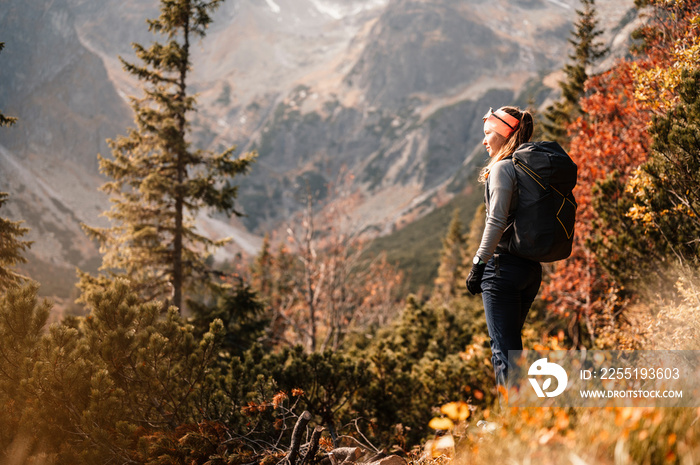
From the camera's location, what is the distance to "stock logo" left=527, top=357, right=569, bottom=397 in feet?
8.66

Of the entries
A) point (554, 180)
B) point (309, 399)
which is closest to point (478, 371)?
point (309, 399)

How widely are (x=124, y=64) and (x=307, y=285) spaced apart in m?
8.56

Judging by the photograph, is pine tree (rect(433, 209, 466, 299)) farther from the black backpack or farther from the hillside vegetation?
the black backpack

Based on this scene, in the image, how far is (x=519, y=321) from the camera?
2867 millimetres

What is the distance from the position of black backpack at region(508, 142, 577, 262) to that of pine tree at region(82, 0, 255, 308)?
32.2 ft

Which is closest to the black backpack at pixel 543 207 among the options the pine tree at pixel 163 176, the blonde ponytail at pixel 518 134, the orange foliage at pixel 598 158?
the blonde ponytail at pixel 518 134

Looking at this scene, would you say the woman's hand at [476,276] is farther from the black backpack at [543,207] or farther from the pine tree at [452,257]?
the pine tree at [452,257]

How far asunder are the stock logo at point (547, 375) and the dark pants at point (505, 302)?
162 mm

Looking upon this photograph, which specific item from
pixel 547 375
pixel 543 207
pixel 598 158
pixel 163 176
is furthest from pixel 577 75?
pixel 547 375

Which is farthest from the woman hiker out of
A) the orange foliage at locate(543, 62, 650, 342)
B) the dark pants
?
the orange foliage at locate(543, 62, 650, 342)

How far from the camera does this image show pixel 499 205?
283 centimetres

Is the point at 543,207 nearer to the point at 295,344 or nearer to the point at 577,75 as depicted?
the point at 295,344

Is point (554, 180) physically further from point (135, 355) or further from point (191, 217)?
point (191, 217)

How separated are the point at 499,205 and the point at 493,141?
27.0 inches
